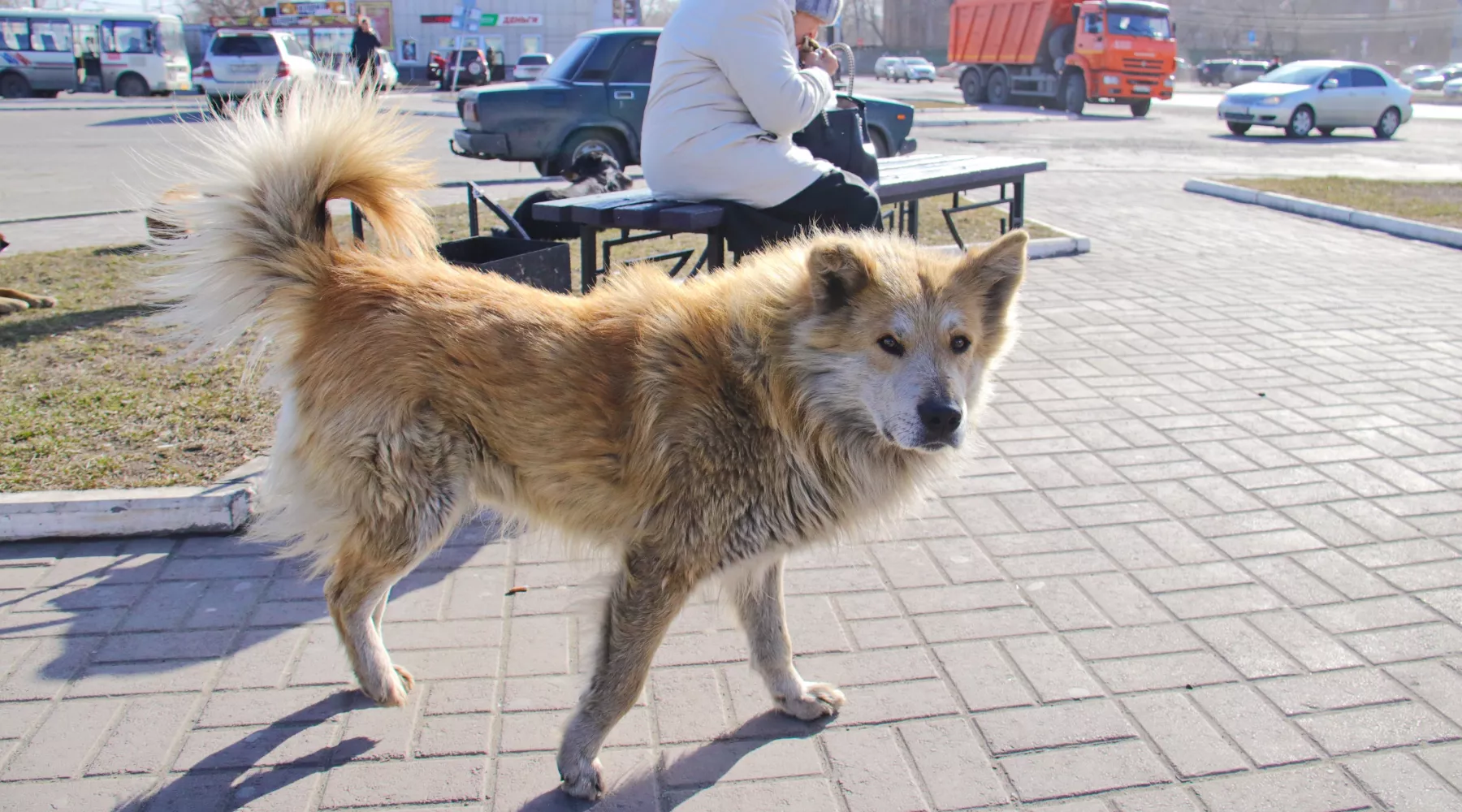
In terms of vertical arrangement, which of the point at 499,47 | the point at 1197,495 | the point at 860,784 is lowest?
the point at 860,784

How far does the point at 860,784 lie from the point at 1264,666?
1524 mm

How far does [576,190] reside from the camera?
685cm

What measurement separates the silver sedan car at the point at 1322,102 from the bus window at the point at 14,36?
38528 mm

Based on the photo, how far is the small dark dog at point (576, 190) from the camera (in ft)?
21.0

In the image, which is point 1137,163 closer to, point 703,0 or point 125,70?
point 703,0

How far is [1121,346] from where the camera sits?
6754 millimetres

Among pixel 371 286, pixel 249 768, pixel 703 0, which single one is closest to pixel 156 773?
pixel 249 768

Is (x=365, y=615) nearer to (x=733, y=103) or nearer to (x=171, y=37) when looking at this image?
(x=733, y=103)

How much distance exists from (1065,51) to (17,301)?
1338 inches

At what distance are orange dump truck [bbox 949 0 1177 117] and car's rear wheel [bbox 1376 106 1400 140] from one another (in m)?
7.58

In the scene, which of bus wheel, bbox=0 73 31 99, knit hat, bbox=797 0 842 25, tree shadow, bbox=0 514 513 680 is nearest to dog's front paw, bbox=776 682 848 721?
tree shadow, bbox=0 514 513 680

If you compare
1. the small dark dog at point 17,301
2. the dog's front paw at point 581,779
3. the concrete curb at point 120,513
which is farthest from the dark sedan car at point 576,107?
the dog's front paw at point 581,779

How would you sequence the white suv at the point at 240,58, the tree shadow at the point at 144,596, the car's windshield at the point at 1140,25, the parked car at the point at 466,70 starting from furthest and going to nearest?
the parked car at the point at 466,70, the car's windshield at the point at 1140,25, the white suv at the point at 240,58, the tree shadow at the point at 144,596

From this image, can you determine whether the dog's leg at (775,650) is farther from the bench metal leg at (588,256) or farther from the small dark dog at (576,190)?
the small dark dog at (576,190)
